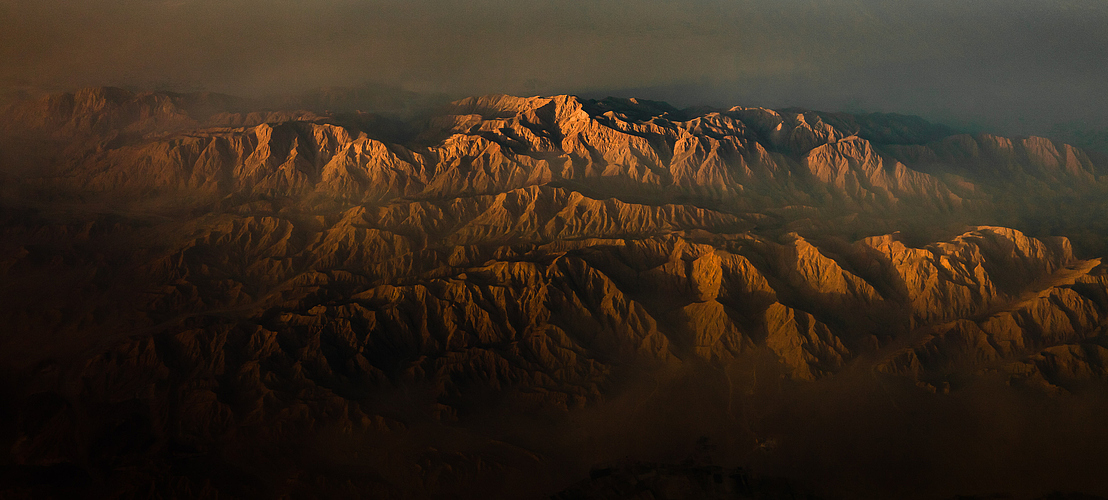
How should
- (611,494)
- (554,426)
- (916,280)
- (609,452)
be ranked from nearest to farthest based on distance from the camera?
(611,494) → (609,452) → (554,426) → (916,280)

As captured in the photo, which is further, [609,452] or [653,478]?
[609,452]

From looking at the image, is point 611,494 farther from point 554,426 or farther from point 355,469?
point 355,469

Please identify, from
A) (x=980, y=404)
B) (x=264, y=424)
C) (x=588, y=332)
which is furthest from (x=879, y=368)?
(x=264, y=424)

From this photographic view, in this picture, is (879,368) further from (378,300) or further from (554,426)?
(378,300)

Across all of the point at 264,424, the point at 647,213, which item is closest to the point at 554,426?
the point at 264,424

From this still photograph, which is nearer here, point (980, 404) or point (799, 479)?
point (799, 479)

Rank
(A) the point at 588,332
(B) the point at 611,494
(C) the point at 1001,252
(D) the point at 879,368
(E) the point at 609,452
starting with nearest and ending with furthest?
(B) the point at 611,494
(E) the point at 609,452
(D) the point at 879,368
(A) the point at 588,332
(C) the point at 1001,252

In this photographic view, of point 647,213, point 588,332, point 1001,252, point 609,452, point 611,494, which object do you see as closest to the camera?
point 611,494

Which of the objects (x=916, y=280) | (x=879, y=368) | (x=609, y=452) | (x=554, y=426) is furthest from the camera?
(x=916, y=280)
